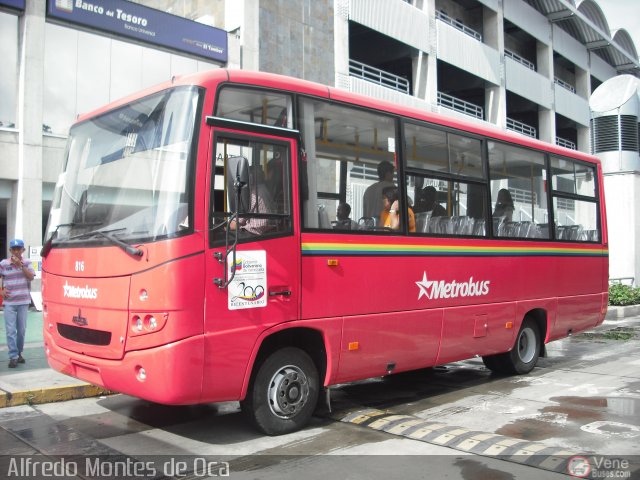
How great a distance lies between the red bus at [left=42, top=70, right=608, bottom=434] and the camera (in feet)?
A: 17.0

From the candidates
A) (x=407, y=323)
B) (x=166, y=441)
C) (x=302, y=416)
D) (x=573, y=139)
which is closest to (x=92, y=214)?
(x=166, y=441)

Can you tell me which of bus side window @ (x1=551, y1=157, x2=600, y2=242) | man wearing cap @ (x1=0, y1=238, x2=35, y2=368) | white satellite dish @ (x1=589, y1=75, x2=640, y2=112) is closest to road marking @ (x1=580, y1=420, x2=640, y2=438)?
bus side window @ (x1=551, y1=157, x2=600, y2=242)

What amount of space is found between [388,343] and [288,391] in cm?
137

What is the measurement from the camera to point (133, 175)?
5477 mm

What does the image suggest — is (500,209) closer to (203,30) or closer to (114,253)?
(114,253)

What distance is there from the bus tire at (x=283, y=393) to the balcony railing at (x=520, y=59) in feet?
94.3

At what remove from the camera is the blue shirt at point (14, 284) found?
340 inches

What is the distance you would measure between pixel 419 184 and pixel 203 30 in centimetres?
1389

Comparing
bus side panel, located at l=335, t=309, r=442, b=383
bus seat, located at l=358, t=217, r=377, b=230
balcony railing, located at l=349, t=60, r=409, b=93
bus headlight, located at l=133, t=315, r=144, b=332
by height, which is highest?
balcony railing, located at l=349, t=60, r=409, b=93

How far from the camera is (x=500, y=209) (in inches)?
332

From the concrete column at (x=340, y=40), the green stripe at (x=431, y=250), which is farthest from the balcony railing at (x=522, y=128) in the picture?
the green stripe at (x=431, y=250)

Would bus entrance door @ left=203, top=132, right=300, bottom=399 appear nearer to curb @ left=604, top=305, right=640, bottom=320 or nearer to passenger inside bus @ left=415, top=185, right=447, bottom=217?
passenger inside bus @ left=415, top=185, right=447, bottom=217

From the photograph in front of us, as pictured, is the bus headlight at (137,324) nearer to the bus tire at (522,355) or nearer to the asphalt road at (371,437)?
the asphalt road at (371,437)

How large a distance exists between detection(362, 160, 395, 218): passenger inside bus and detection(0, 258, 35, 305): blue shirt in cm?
519
